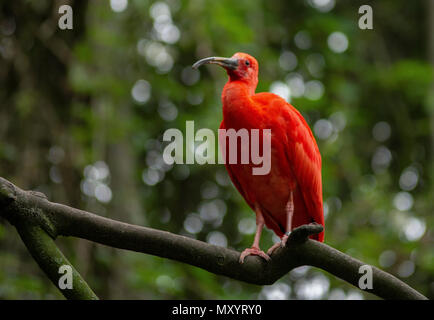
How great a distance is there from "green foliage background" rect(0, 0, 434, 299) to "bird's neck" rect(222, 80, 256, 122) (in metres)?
2.68

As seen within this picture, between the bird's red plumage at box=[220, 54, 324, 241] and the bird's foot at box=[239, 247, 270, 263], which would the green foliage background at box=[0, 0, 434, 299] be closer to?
the bird's red plumage at box=[220, 54, 324, 241]

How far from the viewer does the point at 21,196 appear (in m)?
3.03

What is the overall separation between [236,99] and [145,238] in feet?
4.39

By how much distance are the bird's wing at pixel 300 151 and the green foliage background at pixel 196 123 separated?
89.9 inches

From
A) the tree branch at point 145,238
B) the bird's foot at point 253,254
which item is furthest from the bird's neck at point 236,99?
the tree branch at point 145,238

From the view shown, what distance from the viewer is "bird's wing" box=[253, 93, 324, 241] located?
4305 millimetres

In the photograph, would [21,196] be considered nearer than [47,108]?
Yes

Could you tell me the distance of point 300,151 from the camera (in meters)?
4.43

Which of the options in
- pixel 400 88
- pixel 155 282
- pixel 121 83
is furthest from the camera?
pixel 400 88

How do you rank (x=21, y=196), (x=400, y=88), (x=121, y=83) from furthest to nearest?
(x=400, y=88) < (x=121, y=83) < (x=21, y=196)

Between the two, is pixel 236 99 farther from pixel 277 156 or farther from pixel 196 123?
pixel 196 123

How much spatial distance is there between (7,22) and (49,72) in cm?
77

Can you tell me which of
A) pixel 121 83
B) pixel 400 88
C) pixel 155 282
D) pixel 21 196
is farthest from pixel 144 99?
pixel 21 196
